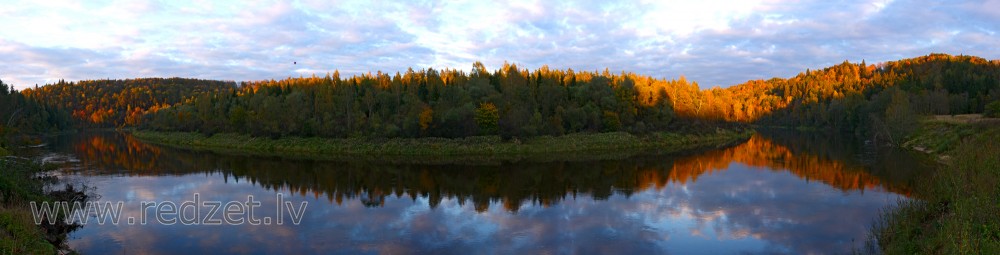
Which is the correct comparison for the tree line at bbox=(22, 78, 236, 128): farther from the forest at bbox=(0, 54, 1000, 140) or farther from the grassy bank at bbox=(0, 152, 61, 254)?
the grassy bank at bbox=(0, 152, 61, 254)

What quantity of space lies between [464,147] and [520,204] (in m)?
30.4

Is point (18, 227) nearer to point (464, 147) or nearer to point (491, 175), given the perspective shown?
point (491, 175)

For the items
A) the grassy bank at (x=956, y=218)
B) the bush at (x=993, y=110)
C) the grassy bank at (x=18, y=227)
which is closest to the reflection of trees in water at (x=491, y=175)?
the grassy bank at (x=956, y=218)

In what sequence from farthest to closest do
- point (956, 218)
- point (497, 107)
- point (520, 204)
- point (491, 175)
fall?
point (497, 107) < point (491, 175) < point (520, 204) < point (956, 218)

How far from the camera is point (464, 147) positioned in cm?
5672

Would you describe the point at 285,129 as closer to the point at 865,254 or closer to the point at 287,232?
the point at 287,232

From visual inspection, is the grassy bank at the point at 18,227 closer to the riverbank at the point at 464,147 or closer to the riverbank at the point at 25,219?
the riverbank at the point at 25,219

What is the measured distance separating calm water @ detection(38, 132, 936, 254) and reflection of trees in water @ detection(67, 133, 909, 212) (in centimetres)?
17

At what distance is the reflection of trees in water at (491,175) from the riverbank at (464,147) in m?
5.64

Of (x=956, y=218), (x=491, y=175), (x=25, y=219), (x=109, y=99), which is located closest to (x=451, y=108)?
(x=491, y=175)

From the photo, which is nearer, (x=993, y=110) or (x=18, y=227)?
(x=18, y=227)

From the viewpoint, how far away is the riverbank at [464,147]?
5444 cm

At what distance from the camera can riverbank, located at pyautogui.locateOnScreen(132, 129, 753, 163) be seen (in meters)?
54.4

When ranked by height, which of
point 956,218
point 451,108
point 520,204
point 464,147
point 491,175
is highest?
point 451,108
